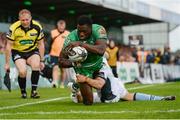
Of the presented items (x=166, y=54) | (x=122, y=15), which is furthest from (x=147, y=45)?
(x=166, y=54)

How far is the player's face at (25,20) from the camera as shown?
12.1m

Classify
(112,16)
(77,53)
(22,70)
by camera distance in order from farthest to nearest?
(112,16) → (22,70) → (77,53)

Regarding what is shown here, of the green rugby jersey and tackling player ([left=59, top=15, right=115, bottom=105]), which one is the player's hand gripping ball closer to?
tackling player ([left=59, top=15, right=115, bottom=105])

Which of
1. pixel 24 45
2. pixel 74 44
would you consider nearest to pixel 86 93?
pixel 74 44

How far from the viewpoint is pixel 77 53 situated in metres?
9.31

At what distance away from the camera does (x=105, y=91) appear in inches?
392

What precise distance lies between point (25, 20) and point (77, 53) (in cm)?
310

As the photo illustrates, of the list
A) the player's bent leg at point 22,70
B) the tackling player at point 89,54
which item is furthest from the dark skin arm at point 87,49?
the player's bent leg at point 22,70

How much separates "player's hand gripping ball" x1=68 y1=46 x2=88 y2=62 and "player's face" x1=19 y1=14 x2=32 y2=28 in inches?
116

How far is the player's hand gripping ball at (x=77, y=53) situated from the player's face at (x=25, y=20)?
2934 millimetres

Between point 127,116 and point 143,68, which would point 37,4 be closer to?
point 143,68

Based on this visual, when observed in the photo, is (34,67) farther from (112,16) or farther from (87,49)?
(112,16)

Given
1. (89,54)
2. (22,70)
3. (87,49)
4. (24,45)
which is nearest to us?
(87,49)

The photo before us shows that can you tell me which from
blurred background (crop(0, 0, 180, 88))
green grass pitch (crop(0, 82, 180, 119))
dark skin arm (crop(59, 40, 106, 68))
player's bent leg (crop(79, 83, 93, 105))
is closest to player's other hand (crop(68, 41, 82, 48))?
dark skin arm (crop(59, 40, 106, 68))
